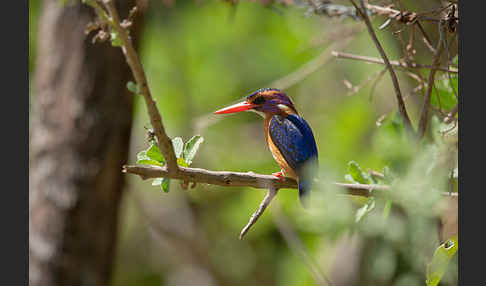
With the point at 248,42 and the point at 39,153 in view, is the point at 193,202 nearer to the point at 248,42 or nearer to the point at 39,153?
the point at 248,42

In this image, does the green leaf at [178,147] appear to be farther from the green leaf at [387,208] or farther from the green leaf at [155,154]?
the green leaf at [387,208]

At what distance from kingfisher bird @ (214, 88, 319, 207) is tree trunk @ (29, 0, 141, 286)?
1618mm

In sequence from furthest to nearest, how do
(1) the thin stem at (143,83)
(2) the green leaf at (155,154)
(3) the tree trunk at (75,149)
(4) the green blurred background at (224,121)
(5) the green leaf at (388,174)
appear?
(4) the green blurred background at (224,121) → (3) the tree trunk at (75,149) → (5) the green leaf at (388,174) → (2) the green leaf at (155,154) → (1) the thin stem at (143,83)

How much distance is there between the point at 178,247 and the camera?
5.70m

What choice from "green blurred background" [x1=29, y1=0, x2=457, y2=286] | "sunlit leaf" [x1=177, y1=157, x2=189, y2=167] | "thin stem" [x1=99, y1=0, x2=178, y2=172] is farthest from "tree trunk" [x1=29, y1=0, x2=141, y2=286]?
"thin stem" [x1=99, y1=0, x2=178, y2=172]

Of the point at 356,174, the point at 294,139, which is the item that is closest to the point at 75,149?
the point at 294,139

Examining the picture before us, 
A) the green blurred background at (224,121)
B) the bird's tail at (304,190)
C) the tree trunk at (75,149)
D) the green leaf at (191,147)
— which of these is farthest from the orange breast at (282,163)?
the green blurred background at (224,121)

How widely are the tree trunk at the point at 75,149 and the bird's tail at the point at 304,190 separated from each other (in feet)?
6.74

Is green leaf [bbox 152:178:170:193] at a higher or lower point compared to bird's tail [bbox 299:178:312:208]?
higher

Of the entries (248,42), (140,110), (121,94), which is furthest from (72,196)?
(248,42)

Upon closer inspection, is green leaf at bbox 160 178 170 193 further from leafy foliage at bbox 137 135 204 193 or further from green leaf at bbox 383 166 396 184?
green leaf at bbox 383 166 396 184

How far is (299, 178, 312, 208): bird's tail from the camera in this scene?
1.61 metres

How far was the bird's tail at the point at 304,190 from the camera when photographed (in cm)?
161

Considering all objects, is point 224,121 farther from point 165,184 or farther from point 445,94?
point 165,184
